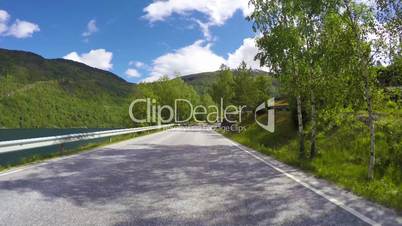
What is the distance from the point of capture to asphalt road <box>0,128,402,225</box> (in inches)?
215

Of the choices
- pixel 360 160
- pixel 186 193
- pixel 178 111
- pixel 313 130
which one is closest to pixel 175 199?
pixel 186 193

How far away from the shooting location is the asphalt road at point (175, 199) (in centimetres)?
547

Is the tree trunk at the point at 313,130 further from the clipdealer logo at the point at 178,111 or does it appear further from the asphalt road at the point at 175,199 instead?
Answer: the clipdealer logo at the point at 178,111

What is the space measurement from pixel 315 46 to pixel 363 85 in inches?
204

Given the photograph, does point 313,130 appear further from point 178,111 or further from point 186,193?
point 178,111

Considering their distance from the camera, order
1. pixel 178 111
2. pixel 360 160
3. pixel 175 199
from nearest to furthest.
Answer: pixel 175 199 < pixel 360 160 < pixel 178 111

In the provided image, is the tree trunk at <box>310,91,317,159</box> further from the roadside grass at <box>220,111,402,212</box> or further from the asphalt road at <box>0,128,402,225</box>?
the asphalt road at <box>0,128,402,225</box>

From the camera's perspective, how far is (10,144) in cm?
1227

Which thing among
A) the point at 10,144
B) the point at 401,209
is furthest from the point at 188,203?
the point at 10,144

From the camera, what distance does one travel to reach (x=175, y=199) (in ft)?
22.5

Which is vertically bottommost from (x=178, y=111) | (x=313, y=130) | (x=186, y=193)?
(x=186, y=193)

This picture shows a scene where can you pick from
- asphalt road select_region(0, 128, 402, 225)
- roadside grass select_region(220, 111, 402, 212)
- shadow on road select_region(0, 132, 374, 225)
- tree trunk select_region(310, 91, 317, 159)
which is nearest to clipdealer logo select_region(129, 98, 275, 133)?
roadside grass select_region(220, 111, 402, 212)

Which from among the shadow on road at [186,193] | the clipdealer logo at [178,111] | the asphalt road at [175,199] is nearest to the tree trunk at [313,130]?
the shadow on road at [186,193]

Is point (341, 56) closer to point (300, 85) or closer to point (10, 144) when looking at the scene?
point (300, 85)
